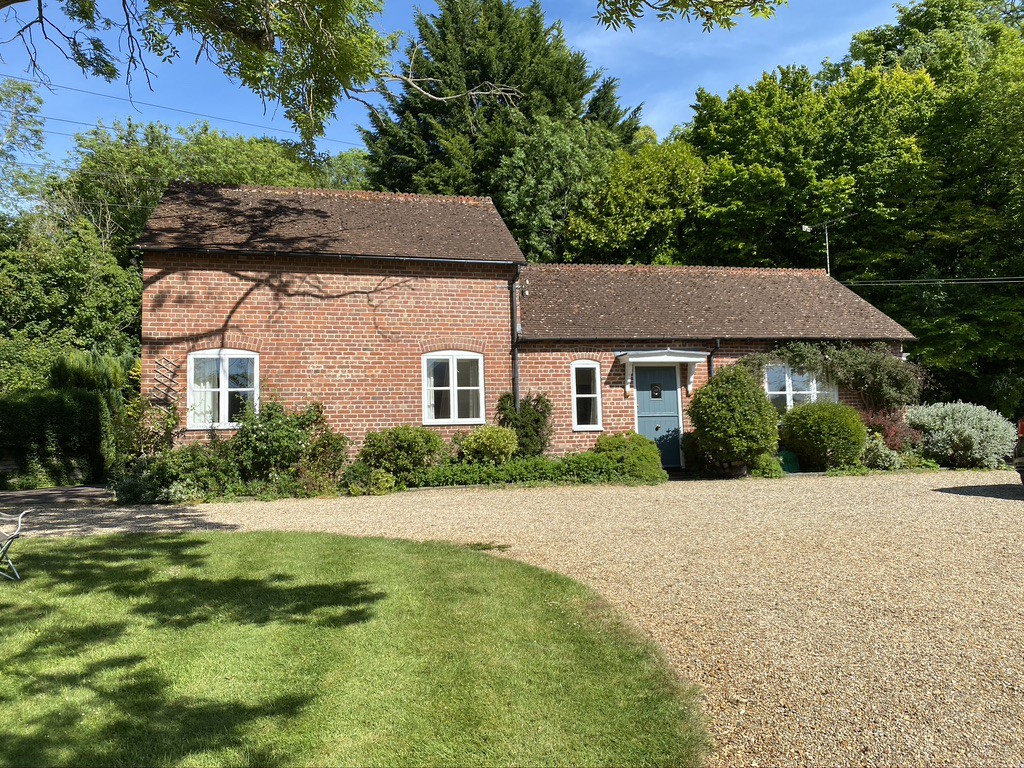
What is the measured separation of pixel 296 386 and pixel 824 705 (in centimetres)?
1212

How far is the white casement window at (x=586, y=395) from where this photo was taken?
608 inches

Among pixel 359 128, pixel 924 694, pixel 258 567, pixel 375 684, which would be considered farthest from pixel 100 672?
pixel 359 128

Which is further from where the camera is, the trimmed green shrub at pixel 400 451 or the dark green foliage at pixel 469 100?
the dark green foliage at pixel 469 100

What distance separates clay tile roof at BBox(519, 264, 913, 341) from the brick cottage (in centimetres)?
6

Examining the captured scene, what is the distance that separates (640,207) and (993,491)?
54.7 ft

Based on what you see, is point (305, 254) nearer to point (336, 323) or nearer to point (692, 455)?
point (336, 323)

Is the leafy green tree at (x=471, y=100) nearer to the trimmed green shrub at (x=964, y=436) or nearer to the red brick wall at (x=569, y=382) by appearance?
the red brick wall at (x=569, y=382)

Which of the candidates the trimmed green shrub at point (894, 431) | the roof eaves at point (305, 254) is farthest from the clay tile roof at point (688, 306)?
the trimmed green shrub at point (894, 431)

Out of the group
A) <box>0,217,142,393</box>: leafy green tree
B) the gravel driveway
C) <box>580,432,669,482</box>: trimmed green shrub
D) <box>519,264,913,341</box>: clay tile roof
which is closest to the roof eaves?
<box>519,264,913,341</box>: clay tile roof

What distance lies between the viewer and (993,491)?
1148cm

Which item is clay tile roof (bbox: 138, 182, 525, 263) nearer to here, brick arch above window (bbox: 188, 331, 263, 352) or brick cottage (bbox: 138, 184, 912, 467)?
brick cottage (bbox: 138, 184, 912, 467)

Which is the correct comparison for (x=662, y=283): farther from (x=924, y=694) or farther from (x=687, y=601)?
(x=924, y=694)

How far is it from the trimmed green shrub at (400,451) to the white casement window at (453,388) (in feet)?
3.72

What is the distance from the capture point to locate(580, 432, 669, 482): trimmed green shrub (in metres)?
13.8
